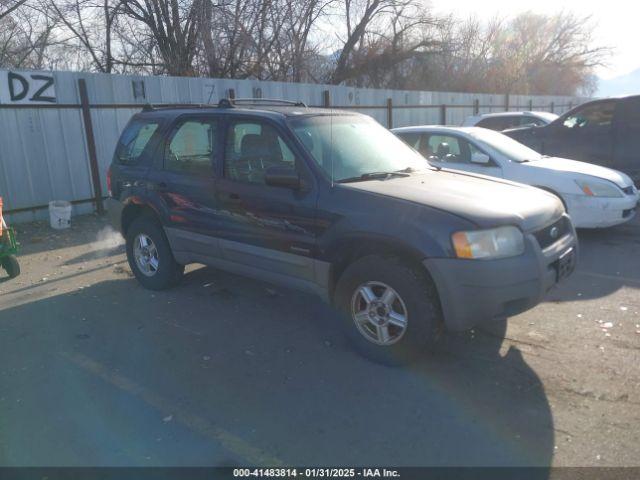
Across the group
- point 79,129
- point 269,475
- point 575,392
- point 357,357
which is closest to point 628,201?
point 575,392

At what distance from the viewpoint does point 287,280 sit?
432 cm

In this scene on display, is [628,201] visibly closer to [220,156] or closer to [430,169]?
[430,169]

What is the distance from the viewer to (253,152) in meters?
4.55

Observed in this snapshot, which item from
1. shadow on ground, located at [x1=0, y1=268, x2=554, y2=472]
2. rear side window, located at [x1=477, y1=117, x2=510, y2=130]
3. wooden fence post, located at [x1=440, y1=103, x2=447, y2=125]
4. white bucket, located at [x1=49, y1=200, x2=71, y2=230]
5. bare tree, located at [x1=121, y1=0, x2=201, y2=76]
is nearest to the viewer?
shadow on ground, located at [x1=0, y1=268, x2=554, y2=472]

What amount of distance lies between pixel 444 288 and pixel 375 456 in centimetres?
117

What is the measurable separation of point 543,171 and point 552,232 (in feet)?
11.7

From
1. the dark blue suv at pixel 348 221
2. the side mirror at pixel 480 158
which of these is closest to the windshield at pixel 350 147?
the dark blue suv at pixel 348 221

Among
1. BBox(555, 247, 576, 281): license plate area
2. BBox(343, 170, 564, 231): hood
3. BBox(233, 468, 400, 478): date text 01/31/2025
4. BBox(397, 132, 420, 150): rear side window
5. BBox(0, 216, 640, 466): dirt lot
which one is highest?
BBox(397, 132, 420, 150): rear side window

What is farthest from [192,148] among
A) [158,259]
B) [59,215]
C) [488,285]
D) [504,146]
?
[504,146]

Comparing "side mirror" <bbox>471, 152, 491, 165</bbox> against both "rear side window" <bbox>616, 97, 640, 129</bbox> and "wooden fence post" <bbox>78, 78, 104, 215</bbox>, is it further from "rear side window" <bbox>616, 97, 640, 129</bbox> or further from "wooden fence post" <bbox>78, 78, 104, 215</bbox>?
"wooden fence post" <bbox>78, 78, 104, 215</bbox>

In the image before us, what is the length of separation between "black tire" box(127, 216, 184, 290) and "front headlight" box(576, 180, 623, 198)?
5252 mm

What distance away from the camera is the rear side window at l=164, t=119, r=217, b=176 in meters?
4.83

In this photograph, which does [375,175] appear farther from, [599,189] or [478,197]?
[599,189]

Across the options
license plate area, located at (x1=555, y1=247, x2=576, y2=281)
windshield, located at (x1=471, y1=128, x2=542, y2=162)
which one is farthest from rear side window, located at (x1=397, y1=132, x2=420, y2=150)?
license plate area, located at (x1=555, y1=247, x2=576, y2=281)
